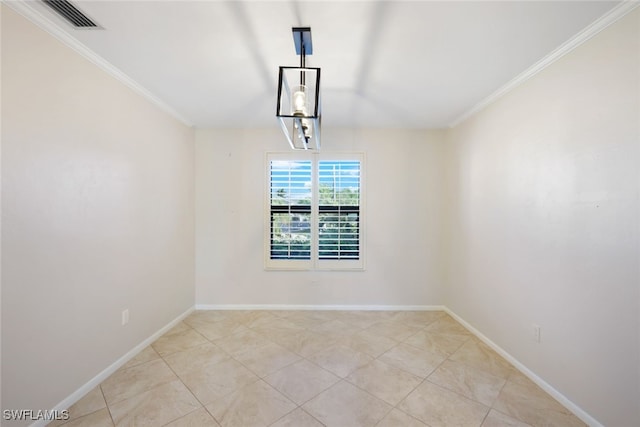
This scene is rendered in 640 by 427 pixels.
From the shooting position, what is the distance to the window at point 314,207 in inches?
143

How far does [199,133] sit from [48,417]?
10.4 feet

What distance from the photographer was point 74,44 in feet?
5.90

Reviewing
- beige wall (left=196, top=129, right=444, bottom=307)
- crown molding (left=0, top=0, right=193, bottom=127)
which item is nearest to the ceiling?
crown molding (left=0, top=0, right=193, bottom=127)

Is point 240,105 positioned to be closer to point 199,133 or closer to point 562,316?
point 199,133

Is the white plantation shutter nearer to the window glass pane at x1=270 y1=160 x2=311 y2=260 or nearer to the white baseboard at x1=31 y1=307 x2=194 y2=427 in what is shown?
the window glass pane at x1=270 y1=160 x2=311 y2=260

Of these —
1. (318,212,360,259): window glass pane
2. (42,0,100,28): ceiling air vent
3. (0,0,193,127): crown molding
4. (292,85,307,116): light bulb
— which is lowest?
(318,212,360,259): window glass pane

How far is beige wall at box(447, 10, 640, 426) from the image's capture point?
1.48 meters

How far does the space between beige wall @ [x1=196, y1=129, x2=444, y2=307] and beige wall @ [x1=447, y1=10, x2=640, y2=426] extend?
36.9 inches

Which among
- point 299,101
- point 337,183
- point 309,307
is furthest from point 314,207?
point 299,101

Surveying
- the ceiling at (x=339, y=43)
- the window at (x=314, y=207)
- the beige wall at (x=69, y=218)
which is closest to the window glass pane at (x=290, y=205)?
the window at (x=314, y=207)

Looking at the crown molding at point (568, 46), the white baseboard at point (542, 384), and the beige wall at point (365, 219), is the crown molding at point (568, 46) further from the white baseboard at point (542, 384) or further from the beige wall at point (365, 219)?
the white baseboard at point (542, 384)

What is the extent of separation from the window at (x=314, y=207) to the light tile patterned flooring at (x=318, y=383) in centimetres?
104

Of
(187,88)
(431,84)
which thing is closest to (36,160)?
(187,88)

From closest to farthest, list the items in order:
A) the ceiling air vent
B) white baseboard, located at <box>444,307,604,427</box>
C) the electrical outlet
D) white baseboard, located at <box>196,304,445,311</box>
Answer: the ceiling air vent < white baseboard, located at <box>444,307,604,427</box> < the electrical outlet < white baseboard, located at <box>196,304,445,311</box>
